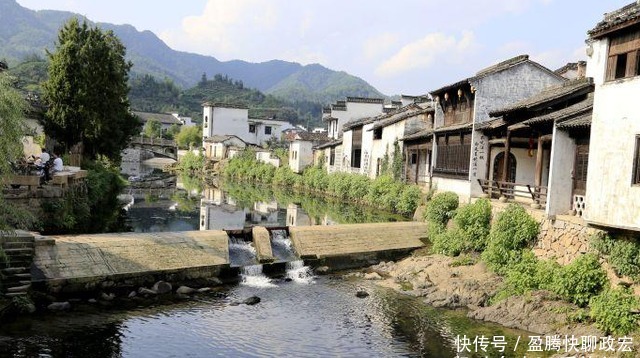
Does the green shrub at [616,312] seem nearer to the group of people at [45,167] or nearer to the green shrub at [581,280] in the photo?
the green shrub at [581,280]

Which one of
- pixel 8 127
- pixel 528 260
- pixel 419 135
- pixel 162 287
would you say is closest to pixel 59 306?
pixel 162 287

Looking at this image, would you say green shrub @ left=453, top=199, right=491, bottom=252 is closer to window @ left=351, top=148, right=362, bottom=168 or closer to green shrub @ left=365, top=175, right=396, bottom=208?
green shrub @ left=365, top=175, right=396, bottom=208

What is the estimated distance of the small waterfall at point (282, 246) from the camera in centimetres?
2434

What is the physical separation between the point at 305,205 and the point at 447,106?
17277 mm

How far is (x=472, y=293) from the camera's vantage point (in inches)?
772

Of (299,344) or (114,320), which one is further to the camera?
(114,320)

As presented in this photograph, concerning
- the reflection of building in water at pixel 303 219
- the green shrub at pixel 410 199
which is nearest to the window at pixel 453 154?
the green shrub at pixel 410 199

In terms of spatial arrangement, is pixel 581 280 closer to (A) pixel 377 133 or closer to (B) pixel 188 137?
(A) pixel 377 133

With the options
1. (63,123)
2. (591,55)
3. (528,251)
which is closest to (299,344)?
(528,251)

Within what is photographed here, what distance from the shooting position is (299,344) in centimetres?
1505

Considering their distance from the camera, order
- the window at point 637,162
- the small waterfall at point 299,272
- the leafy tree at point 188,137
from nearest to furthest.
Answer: the window at point 637,162 < the small waterfall at point 299,272 < the leafy tree at point 188,137

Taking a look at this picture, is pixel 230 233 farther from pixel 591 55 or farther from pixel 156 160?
pixel 156 160

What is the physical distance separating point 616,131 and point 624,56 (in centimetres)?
251

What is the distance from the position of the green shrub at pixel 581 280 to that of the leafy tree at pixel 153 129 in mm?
97472
